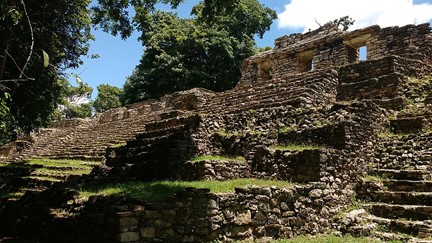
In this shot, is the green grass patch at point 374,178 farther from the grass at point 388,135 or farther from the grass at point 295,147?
the grass at point 388,135

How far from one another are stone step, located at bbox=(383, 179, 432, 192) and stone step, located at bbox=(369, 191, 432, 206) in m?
0.26

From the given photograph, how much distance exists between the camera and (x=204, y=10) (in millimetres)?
9859

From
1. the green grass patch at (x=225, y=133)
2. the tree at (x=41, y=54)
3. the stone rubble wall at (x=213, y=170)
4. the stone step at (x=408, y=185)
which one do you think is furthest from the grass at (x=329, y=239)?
the tree at (x=41, y=54)

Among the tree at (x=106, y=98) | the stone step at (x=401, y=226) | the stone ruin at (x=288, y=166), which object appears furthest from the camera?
the tree at (x=106, y=98)

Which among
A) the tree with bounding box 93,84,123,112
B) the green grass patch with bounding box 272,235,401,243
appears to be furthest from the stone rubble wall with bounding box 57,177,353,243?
the tree with bounding box 93,84,123,112

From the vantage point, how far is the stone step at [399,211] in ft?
22.1

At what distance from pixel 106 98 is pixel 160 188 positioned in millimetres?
36100

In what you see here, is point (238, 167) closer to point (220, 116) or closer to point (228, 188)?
point (228, 188)

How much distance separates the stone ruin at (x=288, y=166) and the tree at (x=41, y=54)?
237 centimetres

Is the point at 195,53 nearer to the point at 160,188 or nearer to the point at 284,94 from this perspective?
the point at 284,94

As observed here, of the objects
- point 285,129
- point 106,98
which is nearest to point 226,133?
point 285,129

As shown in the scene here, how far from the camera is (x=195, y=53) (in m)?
29.0

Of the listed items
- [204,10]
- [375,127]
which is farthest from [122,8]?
[375,127]

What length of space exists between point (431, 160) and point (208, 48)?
70.7 feet
